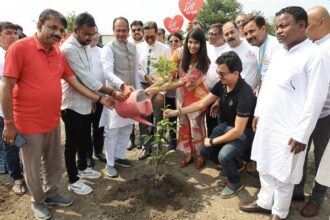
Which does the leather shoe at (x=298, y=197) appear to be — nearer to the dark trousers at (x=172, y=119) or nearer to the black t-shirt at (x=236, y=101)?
the black t-shirt at (x=236, y=101)

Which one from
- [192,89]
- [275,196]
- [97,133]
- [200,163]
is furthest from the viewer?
[97,133]

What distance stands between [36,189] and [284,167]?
8.50ft

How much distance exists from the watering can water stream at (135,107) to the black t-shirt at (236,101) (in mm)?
1032

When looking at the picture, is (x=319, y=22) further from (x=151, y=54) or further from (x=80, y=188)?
(x=80, y=188)

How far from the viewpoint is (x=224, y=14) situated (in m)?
45.3

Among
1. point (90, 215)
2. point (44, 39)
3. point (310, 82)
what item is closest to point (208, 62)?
point (310, 82)

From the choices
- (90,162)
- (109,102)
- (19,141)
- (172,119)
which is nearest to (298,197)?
(172,119)

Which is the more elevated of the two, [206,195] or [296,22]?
[296,22]

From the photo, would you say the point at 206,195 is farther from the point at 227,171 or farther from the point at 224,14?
the point at 224,14

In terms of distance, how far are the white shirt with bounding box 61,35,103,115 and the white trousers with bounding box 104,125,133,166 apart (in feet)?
2.27

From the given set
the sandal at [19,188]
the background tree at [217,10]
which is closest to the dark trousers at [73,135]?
the sandal at [19,188]

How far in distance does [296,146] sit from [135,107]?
1.73 m

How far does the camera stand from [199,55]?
396 cm

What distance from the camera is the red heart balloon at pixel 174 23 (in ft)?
27.5
